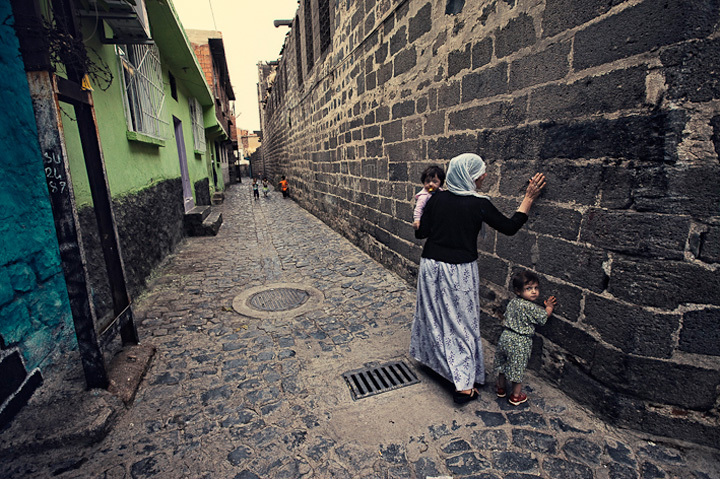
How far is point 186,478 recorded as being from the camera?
190 cm

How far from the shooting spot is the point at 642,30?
6.19 ft

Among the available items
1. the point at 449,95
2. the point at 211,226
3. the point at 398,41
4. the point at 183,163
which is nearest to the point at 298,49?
the point at 183,163

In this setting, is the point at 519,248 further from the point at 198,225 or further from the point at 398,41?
the point at 198,225

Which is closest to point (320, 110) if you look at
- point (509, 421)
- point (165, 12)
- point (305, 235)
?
point (305, 235)

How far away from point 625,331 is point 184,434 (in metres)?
2.87

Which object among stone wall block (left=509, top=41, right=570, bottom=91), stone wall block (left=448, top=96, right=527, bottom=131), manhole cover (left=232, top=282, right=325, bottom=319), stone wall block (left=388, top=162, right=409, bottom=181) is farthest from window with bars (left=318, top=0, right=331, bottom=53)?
stone wall block (left=509, top=41, right=570, bottom=91)

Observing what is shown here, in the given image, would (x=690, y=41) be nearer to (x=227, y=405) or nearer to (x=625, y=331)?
(x=625, y=331)

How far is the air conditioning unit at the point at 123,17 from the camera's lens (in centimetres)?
336

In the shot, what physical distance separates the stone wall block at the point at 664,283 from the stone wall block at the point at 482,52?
2.02 m

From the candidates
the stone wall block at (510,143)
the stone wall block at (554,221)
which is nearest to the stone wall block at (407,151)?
the stone wall block at (510,143)

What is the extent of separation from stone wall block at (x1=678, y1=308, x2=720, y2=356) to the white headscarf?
133 cm

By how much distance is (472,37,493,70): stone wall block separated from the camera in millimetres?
2990

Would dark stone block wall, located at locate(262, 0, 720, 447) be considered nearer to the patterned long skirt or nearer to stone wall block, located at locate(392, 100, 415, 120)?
the patterned long skirt

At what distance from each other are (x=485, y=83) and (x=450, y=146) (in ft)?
2.51
